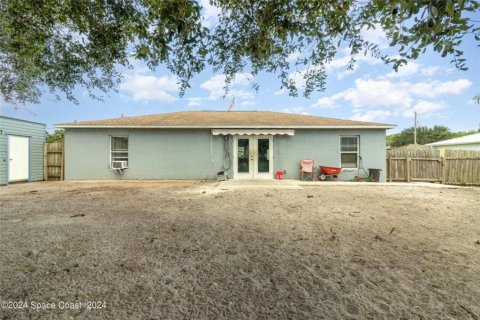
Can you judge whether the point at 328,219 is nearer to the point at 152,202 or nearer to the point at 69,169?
the point at 152,202

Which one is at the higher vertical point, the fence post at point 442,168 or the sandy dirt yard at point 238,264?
the fence post at point 442,168

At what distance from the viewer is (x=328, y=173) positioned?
12062mm

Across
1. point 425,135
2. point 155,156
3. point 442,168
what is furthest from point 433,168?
point 425,135

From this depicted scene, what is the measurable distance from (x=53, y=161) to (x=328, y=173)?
1469 cm

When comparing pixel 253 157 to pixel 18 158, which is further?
pixel 253 157

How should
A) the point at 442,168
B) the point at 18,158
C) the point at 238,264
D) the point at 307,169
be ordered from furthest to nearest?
the point at 442,168 < the point at 307,169 < the point at 18,158 < the point at 238,264

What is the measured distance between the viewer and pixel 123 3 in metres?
4.49

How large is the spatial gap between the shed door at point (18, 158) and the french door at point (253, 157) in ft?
34.9

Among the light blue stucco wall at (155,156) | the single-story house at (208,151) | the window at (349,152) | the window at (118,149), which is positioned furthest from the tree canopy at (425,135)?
the window at (118,149)

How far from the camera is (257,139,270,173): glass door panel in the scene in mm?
12602

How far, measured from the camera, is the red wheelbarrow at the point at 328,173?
11906 mm

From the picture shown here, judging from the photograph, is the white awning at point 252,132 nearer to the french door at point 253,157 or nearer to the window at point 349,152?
the french door at point 253,157

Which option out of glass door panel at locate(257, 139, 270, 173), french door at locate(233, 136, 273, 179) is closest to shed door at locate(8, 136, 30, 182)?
french door at locate(233, 136, 273, 179)

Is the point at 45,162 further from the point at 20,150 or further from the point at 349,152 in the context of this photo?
the point at 349,152
